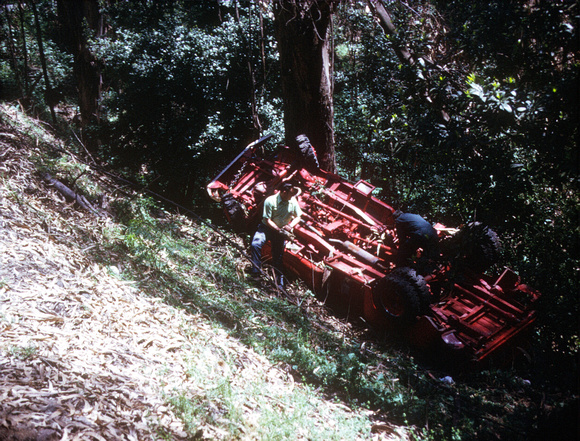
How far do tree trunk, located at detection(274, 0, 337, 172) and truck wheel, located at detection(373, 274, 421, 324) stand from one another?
15.1ft

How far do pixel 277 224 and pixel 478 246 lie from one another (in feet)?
10.7

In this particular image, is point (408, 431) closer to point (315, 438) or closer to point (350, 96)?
point (315, 438)

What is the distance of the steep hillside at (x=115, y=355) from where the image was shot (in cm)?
316

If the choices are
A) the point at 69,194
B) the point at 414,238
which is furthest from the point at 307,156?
the point at 69,194

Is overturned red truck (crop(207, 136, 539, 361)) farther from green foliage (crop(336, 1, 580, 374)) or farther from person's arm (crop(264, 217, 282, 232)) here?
green foliage (crop(336, 1, 580, 374))

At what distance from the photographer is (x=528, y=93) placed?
14.8ft

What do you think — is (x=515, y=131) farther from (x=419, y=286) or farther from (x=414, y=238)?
(x=419, y=286)

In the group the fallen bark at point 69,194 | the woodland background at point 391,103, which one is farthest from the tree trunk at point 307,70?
the fallen bark at point 69,194

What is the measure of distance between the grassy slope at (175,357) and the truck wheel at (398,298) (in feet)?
1.93

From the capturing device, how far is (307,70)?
864 cm

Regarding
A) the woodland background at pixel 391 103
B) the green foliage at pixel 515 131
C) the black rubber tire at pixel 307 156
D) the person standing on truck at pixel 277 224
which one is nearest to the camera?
the green foliage at pixel 515 131

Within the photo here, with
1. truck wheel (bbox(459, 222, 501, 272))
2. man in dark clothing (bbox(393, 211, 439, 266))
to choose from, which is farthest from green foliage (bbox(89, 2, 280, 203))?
truck wheel (bbox(459, 222, 501, 272))

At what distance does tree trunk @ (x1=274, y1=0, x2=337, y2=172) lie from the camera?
813 centimetres

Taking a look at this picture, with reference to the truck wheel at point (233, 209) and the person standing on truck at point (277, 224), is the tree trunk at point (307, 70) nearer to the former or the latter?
the truck wheel at point (233, 209)
